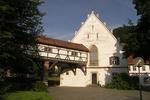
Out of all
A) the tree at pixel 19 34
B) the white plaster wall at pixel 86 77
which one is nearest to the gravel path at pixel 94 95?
the tree at pixel 19 34

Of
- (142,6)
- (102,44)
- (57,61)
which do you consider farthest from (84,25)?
(142,6)

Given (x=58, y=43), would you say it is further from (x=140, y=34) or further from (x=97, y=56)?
(x=140, y=34)

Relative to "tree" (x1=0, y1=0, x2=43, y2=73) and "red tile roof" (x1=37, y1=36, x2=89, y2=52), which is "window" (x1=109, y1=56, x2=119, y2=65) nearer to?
"red tile roof" (x1=37, y1=36, x2=89, y2=52)

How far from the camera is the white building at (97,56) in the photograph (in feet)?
156

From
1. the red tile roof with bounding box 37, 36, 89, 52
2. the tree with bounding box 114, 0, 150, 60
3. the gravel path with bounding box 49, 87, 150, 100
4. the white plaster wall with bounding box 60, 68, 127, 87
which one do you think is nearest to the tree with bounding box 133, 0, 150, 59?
the tree with bounding box 114, 0, 150, 60

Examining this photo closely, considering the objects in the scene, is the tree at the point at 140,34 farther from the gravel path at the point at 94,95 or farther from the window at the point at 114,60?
the window at the point at 114,60

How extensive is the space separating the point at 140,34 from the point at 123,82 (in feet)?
32.5

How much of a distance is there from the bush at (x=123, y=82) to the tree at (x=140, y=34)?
627 cm

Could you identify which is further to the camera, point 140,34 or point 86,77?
point 86,77

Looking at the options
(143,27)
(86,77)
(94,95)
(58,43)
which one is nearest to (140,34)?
(143,27)

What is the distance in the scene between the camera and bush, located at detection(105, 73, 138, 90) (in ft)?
142

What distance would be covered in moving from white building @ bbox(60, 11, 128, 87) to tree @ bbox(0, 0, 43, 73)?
70.5ft

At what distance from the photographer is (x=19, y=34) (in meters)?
24.8

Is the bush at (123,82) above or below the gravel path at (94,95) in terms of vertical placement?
above
